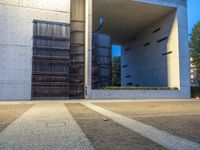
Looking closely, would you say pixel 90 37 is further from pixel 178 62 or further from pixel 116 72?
pixel 116 72

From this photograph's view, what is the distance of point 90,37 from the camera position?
68.6 ft

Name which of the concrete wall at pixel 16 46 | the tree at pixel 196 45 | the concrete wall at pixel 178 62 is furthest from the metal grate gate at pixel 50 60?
the tree at pixel 196 45

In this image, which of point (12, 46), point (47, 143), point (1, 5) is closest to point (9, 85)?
point (12, 46)

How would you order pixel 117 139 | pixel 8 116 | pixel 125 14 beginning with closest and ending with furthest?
pixel 117 139
pixel 8 116
pixel 125 14

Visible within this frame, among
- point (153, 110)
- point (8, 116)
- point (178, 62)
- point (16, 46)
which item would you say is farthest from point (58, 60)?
point (178, 62)

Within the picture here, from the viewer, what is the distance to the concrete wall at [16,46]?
1930 centimetres

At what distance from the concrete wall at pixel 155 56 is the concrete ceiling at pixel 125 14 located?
132cm

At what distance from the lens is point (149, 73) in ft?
96.6

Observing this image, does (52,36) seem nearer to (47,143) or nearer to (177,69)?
(177,69)

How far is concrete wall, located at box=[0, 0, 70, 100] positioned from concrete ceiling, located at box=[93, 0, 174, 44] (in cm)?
778

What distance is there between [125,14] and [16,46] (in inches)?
552

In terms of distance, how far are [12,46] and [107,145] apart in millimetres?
18053

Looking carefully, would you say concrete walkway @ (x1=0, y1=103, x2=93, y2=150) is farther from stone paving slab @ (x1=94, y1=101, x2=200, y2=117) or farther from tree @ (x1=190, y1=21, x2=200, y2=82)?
tree @ (x1=190, y1=21, x2=200, y2=82)

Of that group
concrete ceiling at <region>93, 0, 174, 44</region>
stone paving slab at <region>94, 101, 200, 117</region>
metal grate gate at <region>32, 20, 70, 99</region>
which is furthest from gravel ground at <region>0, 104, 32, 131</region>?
concrete ceiling at <region>93, 0, 174, 44</region>
